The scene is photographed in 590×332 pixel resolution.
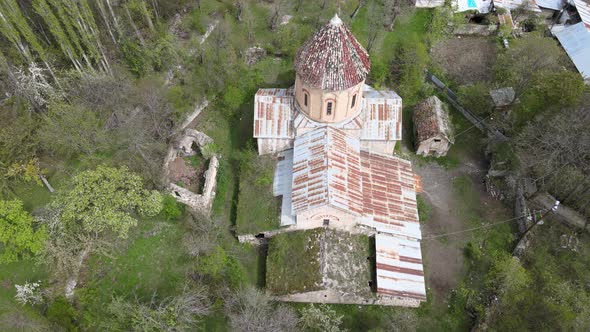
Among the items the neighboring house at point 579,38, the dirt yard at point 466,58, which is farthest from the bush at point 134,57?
the neighboring house at point 579,38

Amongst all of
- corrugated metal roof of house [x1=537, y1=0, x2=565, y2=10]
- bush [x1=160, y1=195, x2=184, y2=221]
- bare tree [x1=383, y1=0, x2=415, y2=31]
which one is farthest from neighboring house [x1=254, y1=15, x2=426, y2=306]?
corrugated metal roof of house [x1=537, y1=0, x2=565, y2=10]

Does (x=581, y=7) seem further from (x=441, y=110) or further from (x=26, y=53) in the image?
(x=26, y=53)

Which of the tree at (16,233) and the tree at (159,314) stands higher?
the tree at (16,233)

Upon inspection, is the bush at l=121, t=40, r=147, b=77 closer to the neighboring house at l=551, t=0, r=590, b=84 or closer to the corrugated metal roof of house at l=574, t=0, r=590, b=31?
the neighboring house at l=551, t=0, r=590, b=84

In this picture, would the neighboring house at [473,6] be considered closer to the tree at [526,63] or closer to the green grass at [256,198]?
the tree at [526,63]

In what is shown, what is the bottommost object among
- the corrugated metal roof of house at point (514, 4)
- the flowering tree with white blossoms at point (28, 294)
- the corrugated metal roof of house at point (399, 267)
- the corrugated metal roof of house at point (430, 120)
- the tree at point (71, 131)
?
the corrugated metal roof of house at point (399, 267)

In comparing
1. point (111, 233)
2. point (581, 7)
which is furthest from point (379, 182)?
point (581, 7)
